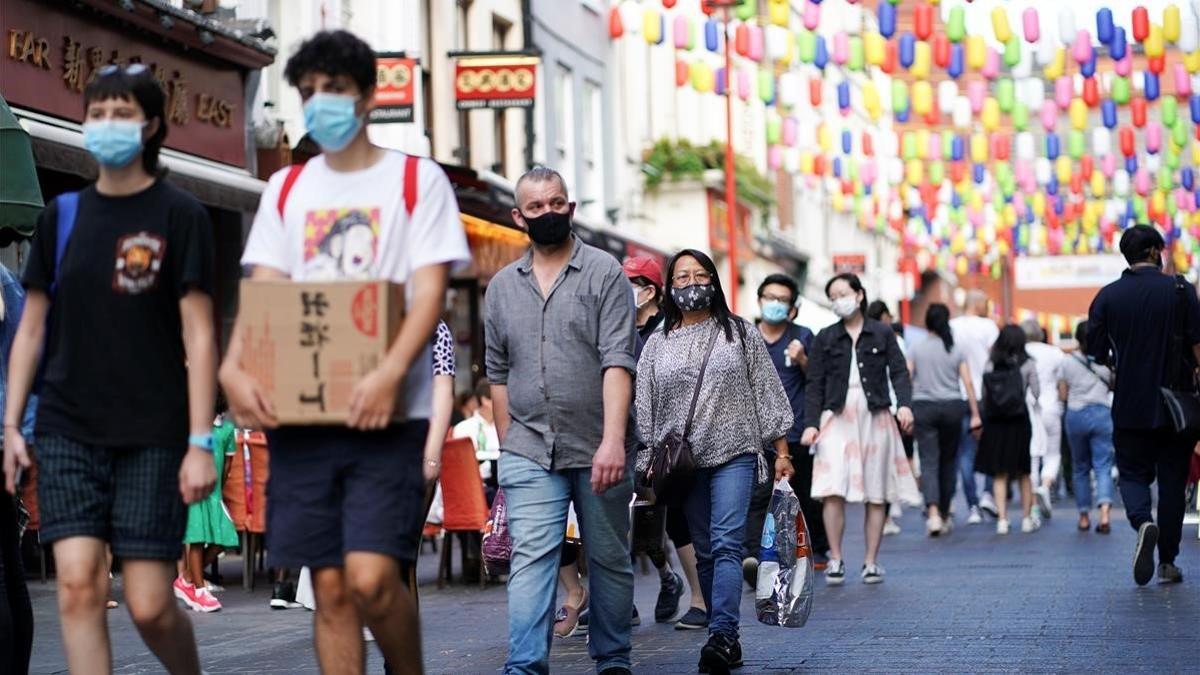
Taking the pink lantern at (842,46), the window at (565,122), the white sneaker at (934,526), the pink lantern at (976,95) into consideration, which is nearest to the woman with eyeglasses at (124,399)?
the white sneaker at (934,526)

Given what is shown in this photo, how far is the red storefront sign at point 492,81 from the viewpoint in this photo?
25.0 meters

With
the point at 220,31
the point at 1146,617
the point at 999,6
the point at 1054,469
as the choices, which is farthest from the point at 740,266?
the point at 1146,617

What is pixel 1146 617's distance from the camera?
1065 cm

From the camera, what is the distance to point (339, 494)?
5.95 m

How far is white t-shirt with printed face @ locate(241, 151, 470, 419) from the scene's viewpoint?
5.98 meters

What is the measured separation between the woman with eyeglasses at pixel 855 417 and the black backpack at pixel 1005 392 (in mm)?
5154

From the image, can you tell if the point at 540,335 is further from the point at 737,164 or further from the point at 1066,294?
the point at 1066,294

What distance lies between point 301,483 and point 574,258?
2244 millimetres

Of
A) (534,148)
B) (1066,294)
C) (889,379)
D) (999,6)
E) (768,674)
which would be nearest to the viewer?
(768,674)

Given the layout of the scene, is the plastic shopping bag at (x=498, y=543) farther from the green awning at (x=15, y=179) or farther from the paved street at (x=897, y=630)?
the green awning at (x=15, y=179)

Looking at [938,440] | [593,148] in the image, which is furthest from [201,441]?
[593,148]

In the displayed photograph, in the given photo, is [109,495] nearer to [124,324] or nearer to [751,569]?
[124,324]

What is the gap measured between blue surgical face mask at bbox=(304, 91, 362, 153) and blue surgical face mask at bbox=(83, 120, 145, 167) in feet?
1.56

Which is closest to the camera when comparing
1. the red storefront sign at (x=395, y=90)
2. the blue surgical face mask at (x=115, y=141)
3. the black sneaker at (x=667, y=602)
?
the blue surgical face mask at (x=115, y=141)
